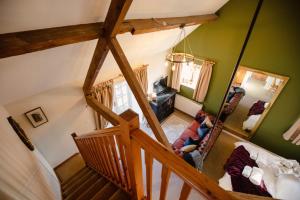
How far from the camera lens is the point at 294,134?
3.72 metres

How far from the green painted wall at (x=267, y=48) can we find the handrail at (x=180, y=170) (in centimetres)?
410

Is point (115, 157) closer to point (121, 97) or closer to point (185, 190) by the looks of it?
point (185, 190)

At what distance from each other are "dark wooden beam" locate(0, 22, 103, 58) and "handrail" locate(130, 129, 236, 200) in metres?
1.21

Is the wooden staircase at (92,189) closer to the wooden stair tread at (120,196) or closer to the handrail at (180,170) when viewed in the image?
the wooden stair tread at (120,196)

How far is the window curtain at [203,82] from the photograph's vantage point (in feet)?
15.0

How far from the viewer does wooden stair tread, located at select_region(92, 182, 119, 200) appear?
1981 mm

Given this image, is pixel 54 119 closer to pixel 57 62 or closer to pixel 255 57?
pixel 57 62

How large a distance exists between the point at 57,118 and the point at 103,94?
3.55 feet

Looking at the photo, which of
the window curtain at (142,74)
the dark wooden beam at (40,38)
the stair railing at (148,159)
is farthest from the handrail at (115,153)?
the window curtain at (142,74)

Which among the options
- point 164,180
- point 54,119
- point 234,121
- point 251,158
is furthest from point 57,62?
point 234,121

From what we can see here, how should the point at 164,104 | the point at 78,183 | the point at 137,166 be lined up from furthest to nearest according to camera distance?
the point at 164,104 < the point at 78,183 < the point at 137,166

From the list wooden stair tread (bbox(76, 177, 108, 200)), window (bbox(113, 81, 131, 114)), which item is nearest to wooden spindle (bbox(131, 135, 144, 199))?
wooden stair tread (bbox(76, 177, 108, 200))

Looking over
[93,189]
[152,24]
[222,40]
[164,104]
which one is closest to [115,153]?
[93,189]

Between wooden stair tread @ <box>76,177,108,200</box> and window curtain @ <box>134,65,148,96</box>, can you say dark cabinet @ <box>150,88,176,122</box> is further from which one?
wooden stair tread @ <box>76,177,108,200</box>
